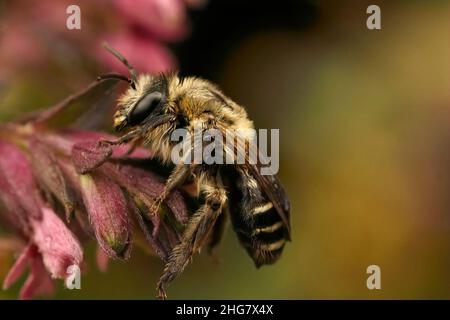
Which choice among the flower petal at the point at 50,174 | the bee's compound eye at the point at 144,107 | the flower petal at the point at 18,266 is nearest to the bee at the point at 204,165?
the bee's compound eye at the point at 144,107

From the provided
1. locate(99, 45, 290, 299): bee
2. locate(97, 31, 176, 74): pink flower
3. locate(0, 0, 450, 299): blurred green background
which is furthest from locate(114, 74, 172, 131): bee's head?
locate(0, 0, 450, 299): blurred green background

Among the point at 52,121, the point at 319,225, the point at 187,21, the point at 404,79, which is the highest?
the point at 187,21

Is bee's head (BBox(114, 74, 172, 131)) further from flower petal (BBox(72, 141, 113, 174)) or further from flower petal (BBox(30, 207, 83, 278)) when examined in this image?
flower petal (BBox(30, 207, 83, 278))

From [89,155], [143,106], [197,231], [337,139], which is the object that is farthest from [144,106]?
[337,139]

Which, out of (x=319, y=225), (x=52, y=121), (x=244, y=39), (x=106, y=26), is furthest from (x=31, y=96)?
(x=244, y=39)

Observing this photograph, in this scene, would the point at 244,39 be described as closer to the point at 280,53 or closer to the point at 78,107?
the point at 280,53

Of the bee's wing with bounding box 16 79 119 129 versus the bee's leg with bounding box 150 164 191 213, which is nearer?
the bee's leg with bounding box 150 164 191 213

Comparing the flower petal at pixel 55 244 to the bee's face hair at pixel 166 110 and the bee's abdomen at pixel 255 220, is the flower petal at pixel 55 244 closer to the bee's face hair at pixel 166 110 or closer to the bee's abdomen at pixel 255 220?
the bee's face hair at pixel 166 110
